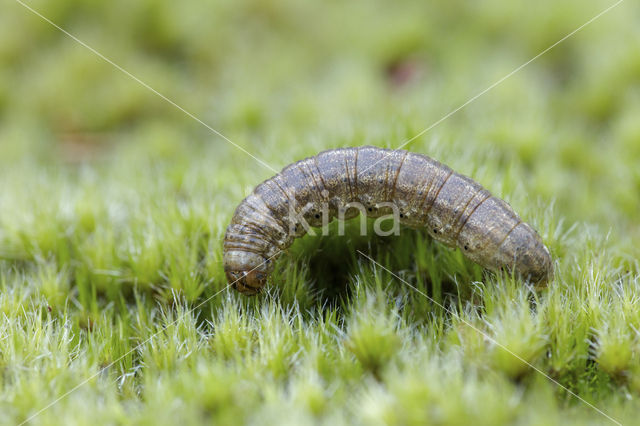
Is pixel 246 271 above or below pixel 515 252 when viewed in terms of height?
above

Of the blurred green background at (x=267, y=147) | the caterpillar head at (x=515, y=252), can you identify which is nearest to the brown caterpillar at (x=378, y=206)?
the caterpillar head at (x=515, y=252)

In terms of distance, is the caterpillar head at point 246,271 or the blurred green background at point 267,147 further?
the caterpillar head at point 246,271

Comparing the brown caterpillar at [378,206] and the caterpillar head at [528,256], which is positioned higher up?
the brown caterpillar at [378,206]

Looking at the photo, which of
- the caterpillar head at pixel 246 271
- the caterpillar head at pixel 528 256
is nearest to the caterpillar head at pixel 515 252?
the caterpillar head at pixel 528 256

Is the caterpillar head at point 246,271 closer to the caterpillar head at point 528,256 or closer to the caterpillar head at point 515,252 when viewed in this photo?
the caterpillar head at point 515,252

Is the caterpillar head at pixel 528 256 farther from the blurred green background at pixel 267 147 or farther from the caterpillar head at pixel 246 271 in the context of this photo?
the caterpillar head at pixel 246 271

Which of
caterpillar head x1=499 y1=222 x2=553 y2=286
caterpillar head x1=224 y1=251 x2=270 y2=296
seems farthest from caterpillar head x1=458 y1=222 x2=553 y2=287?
caterpillar head x1=224 y1=251 x2=270 y2=296

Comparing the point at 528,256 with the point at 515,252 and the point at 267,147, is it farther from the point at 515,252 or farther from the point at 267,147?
the point at 267,147

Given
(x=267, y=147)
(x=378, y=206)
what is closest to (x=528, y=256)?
(x=378, y=206)
